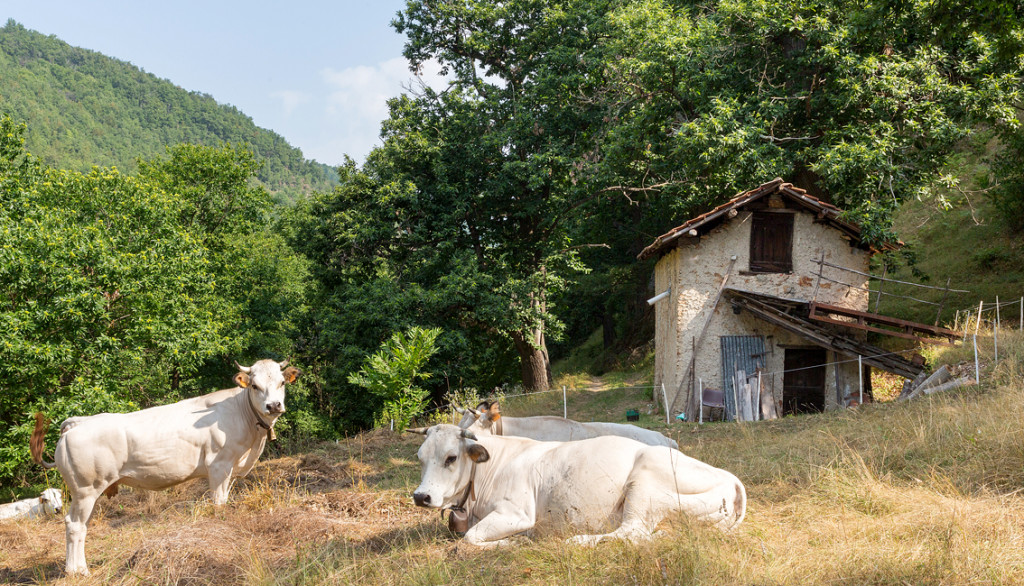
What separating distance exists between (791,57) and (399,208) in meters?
12.9

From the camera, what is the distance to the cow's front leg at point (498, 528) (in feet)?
16.8

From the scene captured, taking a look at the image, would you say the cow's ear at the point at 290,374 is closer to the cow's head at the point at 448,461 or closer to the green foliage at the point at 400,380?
the cow's head at the point at 448,461

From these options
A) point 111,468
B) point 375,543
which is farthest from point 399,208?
point 375,543

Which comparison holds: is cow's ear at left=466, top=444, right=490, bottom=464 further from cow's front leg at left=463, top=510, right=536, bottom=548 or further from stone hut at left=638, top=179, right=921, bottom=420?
stone hut at left=638, top=179, right=921, bottom=420

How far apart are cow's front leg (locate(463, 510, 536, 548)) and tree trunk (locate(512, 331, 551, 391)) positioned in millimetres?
17311

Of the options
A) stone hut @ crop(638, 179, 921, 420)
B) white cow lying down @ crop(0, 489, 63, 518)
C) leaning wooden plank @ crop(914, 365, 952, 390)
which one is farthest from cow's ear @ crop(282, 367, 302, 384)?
leaning wooden plank @ crop(914, 365, 952, 390)

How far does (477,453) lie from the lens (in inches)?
218

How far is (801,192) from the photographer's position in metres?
15.9

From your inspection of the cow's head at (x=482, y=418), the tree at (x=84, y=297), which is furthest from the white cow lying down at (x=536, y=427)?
the tree at (x=84, y=297)

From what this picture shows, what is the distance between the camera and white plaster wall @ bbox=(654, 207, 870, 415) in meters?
16.5

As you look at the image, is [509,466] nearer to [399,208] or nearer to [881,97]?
[881,97]

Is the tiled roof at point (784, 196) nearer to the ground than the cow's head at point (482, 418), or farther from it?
farther from it

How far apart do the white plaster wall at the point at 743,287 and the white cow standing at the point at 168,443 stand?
11.4 meters

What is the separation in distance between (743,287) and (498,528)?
13095mm
